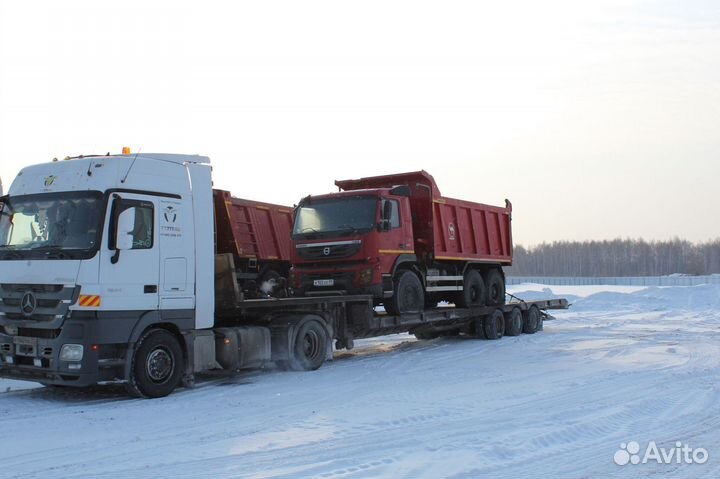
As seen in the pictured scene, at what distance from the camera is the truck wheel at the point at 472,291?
57.5 feet

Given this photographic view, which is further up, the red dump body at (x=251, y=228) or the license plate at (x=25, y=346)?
the red dump body at (x=251, y=228)

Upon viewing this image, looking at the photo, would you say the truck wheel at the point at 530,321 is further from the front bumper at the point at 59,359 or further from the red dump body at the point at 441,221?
the front bumper at the point at 59,359

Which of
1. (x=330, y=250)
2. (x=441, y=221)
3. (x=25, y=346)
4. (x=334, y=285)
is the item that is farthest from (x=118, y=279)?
(x=441, y=221)

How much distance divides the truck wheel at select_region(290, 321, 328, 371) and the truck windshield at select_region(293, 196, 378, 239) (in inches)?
81.0

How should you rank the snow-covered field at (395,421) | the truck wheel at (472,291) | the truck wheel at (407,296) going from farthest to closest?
the truck wheel at (472,291)
the truck wheel at (407,296)
the snow-covered field at (395,421)

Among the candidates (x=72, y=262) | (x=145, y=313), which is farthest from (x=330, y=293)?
(x=72, y=262)

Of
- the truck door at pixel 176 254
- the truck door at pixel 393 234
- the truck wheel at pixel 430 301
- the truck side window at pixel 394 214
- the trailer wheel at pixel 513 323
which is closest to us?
the truck door at pixel 176 254

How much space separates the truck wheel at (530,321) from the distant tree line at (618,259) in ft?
318

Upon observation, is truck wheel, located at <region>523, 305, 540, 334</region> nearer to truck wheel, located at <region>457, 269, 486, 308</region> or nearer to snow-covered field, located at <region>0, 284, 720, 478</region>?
truck wheel, located at <region>457, 269, 486, 308</region>

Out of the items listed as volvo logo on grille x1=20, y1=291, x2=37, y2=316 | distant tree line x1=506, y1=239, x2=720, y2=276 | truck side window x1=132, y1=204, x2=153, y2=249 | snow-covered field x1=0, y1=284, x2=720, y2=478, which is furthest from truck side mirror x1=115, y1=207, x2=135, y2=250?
distant tree line x1=506, y1=239, x2=720, y2=276

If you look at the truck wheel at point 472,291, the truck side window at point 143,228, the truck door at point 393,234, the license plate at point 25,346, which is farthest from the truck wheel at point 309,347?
the truck wheel at point 472,291

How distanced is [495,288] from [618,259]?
112m

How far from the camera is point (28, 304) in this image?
9.41 meters
